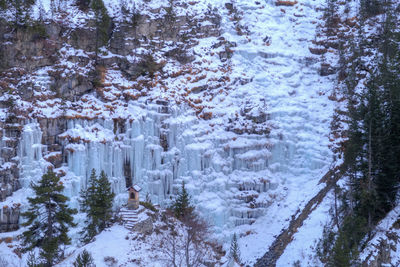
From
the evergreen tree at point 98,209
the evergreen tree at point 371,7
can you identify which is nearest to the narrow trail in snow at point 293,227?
the evergreen tree at point 98,209

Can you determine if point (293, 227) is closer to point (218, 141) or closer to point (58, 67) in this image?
point (218, 141)

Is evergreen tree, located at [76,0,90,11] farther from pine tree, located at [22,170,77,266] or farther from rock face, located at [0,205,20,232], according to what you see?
pine tree, located at [22,170,77,266]

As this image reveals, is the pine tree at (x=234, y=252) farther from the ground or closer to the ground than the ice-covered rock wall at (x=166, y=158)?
closer to the ground

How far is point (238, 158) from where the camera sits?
32594mm

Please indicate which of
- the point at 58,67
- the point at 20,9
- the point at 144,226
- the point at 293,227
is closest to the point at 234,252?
the point at 293,227

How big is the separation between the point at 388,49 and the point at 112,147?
26916 millimetres

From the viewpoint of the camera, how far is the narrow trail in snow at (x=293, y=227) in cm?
2484

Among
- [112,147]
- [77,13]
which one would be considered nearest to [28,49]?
[77,13]

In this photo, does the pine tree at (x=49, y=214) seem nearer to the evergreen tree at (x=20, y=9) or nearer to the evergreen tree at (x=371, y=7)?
the evergreen tree at (x=20, y=9)

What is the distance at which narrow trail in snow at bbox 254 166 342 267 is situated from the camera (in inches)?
978

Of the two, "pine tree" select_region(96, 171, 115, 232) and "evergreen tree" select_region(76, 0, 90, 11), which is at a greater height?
"evergreen tree" select_region(76, 0, 90, 11)

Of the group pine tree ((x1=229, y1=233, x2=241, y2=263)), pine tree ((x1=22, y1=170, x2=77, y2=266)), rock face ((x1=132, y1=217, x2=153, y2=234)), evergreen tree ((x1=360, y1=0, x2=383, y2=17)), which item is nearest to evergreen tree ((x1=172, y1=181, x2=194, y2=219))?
rock face ((x1=132, y1=217, x2=153, y2=234))

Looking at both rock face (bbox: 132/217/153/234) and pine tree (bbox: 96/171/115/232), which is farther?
pine tree (bbox: 96/171/115/232)

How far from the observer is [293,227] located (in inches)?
1055
